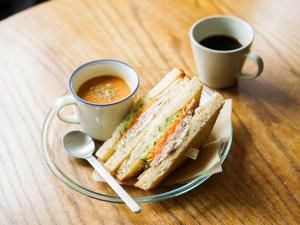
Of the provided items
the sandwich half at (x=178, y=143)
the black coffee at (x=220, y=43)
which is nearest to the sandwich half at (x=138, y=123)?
the sandwich half at (x=178, y=143)

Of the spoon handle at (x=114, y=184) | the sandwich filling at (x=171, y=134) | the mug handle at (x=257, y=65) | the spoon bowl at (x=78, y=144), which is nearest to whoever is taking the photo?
the spoon handle at (x=114, y=184)

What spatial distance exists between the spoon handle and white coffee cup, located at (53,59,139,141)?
13cm

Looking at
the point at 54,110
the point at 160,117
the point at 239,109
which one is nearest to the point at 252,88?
the point at 239,109

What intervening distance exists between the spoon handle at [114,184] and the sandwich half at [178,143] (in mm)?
68

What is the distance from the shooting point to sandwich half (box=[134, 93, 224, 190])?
1318 mm

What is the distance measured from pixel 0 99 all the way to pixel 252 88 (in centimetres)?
105

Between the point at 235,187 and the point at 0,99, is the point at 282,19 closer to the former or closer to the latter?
the point at 235,187

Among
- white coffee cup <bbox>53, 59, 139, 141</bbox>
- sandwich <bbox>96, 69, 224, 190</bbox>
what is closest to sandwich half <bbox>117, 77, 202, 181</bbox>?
sandwich <bbox>96, 69, 224, 190</bbox>

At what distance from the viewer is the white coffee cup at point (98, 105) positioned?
1.43 metres

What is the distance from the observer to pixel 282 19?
202 centimetres

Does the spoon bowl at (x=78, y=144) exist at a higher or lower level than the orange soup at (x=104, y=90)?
lower

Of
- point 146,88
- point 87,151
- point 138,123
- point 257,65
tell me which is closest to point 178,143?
point 138,123

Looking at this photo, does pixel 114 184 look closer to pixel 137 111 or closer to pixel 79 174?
pixel 79 174

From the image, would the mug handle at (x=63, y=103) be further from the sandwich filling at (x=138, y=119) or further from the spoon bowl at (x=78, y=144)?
the sandwich filling at (x=138, y=119)
